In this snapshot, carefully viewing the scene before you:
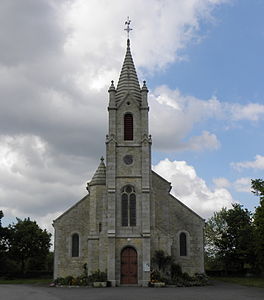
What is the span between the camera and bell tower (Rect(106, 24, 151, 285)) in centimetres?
4012

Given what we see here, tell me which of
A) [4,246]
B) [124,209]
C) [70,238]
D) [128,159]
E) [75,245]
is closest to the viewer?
[124,209]

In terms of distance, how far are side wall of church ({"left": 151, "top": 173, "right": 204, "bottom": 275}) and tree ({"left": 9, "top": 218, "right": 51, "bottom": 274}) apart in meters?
23.6

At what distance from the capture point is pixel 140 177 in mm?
42281

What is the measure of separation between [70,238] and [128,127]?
13.2 metres

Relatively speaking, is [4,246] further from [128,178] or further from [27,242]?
[128,178]

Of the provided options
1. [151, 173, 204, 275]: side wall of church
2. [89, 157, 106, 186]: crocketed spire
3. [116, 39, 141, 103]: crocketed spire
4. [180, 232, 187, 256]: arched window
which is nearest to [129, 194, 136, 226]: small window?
[151, 173, 204, 275]: side wall of church

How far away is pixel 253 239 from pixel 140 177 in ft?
68.2

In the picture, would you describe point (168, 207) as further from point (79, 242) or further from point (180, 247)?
point (79, 242)

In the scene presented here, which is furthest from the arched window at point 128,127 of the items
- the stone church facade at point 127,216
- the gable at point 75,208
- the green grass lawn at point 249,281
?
the green grass lawn at point 249,281

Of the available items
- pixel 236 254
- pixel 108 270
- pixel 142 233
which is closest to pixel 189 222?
pixel 142 233

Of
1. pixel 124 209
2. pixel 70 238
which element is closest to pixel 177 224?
pixel 124 209

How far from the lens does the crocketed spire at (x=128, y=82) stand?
45531 mm

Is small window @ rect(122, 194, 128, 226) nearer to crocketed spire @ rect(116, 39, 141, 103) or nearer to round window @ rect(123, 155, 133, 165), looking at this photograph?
round window @ rect(123, 155, 133, 165)

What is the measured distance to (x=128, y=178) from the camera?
139 feet
